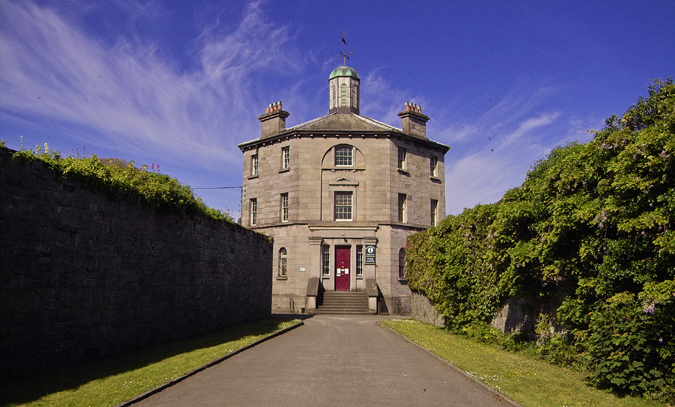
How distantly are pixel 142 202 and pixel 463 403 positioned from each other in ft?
29.6

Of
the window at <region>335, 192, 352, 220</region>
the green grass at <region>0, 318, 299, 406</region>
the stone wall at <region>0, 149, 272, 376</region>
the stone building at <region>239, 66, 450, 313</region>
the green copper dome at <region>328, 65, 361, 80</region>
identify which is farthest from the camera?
the green copper dome at <region>328, 65, 361, 80</region>

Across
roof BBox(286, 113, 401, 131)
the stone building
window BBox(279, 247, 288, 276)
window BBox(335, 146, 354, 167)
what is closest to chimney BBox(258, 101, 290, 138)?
the stone building

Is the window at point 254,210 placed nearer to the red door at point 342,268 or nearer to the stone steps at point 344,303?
the red door at point 342,268

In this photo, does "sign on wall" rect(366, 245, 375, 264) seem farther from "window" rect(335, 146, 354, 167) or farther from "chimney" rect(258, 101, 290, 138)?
"chimney" rect(258, 101, 290, 138)

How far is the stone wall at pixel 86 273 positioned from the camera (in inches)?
336

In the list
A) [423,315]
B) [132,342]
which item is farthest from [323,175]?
[132,342]

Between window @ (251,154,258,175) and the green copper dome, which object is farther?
the green copper dome

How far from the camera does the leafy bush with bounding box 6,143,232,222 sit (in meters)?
9.62

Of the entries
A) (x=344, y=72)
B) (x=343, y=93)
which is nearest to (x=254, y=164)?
(x=343, y=93)

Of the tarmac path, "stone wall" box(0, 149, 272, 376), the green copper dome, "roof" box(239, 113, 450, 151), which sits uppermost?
the green copper dome

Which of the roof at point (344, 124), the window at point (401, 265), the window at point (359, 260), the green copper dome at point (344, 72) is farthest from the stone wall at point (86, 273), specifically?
the green copper dome at point (344, 72)

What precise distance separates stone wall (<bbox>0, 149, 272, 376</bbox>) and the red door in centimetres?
1460

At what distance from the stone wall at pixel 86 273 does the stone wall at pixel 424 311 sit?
9.26 metres

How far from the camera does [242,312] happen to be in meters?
20.4
